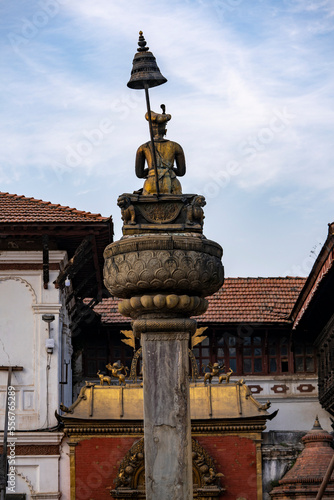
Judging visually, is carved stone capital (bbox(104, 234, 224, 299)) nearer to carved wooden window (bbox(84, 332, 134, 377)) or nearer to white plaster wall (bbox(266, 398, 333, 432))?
white plaster wall (bbox(266, 398, 333, 432))

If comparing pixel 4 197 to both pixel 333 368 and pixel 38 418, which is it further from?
pixel 333 368

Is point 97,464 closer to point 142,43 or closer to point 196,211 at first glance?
point 196,211

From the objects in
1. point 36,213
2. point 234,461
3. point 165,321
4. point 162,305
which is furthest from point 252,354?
point 162,305

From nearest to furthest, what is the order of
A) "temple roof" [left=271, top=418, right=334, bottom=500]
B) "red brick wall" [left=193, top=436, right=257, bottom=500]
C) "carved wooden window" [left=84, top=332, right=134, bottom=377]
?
"temple roof" [left=271, top=418, right=334, bottom=500], "red brick wall" [left=193, top=436, right=257, bottom=500], "carved wooden window" [left=84, top=332, right=134, bottom=377]

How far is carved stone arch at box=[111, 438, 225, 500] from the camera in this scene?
78.3 feet

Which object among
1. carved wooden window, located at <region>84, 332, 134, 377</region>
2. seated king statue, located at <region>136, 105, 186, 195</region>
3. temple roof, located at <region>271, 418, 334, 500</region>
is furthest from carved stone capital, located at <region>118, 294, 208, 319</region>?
carved wooden window, located at <region>84, 332, 134, 377</region>

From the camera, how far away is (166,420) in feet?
36.2

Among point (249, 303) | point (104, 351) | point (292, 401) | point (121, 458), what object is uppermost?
point (249, 303)

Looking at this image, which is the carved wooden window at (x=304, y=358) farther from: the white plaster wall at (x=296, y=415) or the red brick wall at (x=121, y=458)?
the red brick wall at (x=121, y=458)

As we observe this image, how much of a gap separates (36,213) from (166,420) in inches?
556

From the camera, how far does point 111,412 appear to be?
2461cm

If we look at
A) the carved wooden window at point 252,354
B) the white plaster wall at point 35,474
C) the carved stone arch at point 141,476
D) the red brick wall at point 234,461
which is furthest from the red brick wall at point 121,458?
the carved wooden window at point 252,354

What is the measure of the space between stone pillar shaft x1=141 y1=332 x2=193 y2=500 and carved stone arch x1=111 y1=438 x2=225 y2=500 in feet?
42.6

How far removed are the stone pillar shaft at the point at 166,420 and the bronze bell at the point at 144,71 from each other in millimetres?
2637
